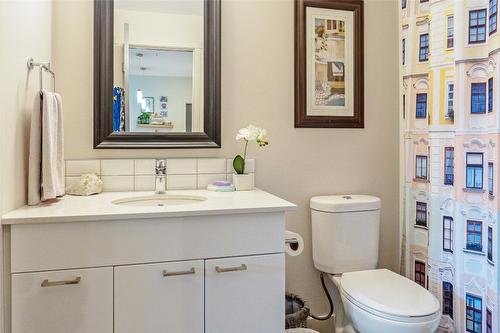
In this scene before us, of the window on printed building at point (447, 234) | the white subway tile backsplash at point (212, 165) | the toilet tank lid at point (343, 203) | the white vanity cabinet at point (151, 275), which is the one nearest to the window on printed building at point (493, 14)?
the window on printed building at point (447, 234)

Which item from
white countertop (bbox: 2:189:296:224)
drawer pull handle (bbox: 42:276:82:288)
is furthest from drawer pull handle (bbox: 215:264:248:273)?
drawer pull handle (bbox: 42:276:82:288)

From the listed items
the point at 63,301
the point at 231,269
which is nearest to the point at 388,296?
the point at 231,269

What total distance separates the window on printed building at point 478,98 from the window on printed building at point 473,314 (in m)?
0.75

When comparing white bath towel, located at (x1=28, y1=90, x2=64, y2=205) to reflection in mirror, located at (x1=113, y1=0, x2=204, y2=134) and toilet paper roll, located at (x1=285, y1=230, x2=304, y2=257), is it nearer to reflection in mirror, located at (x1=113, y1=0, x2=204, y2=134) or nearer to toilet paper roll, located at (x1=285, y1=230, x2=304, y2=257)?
reflection in mirror, located at (x1=113, y1=0, x2=204, y2=134)

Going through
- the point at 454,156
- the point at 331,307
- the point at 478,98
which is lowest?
the point at 331,307

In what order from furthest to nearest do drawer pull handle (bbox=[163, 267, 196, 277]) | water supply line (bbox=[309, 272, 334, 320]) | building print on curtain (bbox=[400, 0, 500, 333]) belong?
water supply line (bbox=[309, 272, 334, 320]) < building print on curtain (bbox=[400, 0, 500, 333]) < drawer pull handle (bbox=[163, 267, 196, 277])

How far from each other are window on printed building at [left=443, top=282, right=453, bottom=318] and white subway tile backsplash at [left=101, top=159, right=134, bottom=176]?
1556 mm

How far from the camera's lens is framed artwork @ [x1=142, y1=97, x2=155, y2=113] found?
5.72 feet

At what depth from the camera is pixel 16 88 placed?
128 cm

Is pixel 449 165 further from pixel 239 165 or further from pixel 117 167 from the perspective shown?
pixel 117 167

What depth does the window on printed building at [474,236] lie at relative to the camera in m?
1.43

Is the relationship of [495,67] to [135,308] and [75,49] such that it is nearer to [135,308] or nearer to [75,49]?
[135,308]

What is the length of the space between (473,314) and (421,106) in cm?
97

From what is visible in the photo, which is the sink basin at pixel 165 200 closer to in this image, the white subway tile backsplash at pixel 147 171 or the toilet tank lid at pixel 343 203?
the white subway tile backsplash at pixel 147 171
